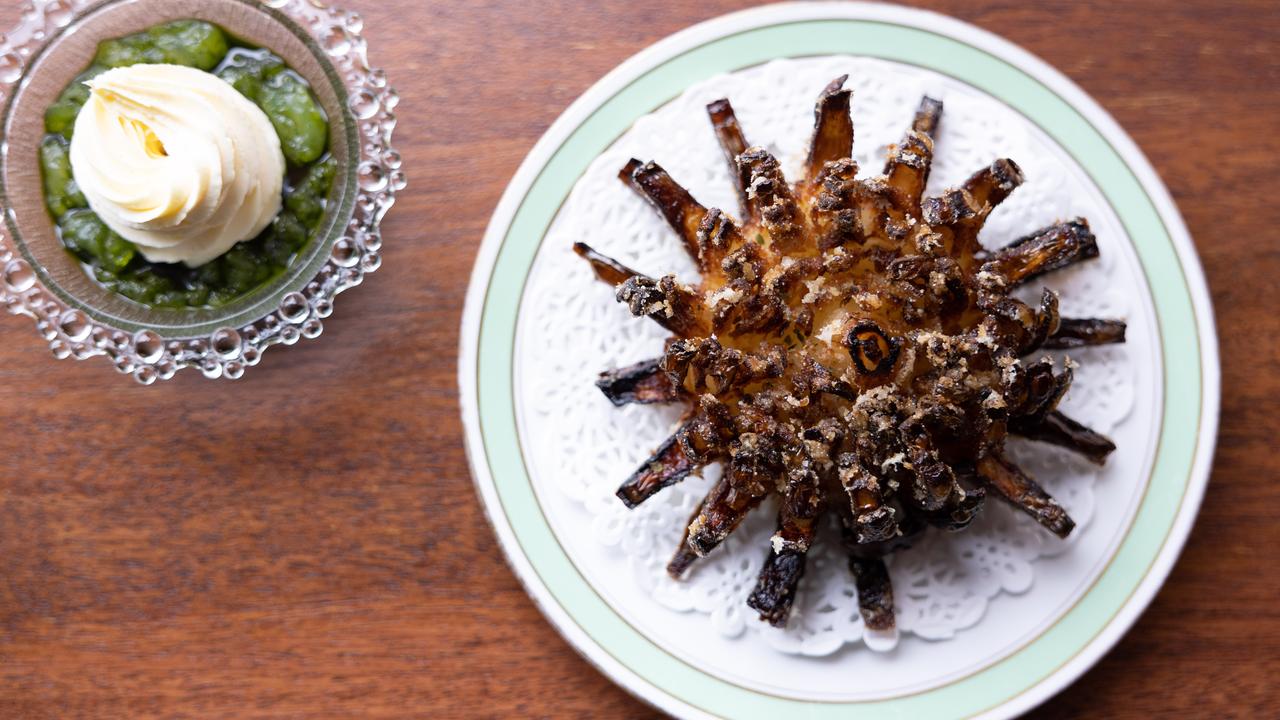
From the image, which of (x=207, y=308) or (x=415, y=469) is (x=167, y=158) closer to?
(x=207, y=308)

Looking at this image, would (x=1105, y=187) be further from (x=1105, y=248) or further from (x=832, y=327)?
(x=832, y=327)

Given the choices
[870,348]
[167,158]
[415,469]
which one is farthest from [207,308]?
[870,348]

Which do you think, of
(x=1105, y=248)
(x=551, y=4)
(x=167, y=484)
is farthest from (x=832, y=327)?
(x=167, y=484)

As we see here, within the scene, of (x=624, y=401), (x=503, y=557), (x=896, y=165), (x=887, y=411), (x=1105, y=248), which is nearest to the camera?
(x=887, y=411)

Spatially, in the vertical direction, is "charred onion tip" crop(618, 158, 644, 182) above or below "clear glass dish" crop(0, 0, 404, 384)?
above

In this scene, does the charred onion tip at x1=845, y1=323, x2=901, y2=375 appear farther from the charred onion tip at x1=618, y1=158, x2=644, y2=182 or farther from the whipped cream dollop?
the whipped cream dollop

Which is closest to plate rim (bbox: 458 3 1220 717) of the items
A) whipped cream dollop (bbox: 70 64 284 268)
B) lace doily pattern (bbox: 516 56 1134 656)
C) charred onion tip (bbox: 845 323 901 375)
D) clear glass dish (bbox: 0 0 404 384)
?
lace doily pattern (bbox: 516 56 1134 656)
